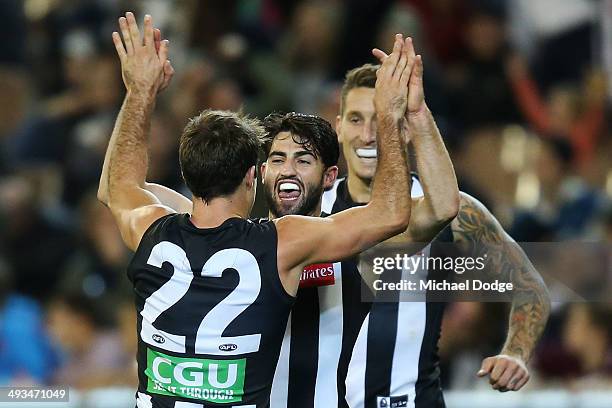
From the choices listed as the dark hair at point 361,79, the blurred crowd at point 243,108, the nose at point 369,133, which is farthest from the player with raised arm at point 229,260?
the blurred crowd at point 243,108

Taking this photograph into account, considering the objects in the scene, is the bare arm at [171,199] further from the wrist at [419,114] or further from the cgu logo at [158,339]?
the wrist at [419,114]

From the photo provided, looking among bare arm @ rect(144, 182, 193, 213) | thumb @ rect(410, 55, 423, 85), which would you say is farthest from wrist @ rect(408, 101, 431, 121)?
bare arm @ rect(144, 182, 193, 213)

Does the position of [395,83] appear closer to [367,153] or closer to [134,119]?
[367,153]

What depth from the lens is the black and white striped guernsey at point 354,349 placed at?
16.3 ft

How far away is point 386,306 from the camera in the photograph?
17.0ft

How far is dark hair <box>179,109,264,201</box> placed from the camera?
4.44m

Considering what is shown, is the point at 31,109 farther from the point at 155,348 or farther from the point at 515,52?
the point at 155,348

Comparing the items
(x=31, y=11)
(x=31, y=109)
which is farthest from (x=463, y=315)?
(x=31, y=11)

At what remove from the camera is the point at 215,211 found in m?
4.50

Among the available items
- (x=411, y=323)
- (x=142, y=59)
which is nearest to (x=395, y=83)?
(x=142, y=59)

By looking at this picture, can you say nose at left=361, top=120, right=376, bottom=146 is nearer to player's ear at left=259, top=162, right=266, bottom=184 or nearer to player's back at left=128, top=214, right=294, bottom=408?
player's ear at left=259, top=162, right=266, bottom=184

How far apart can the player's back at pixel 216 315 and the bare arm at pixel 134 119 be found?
49cm

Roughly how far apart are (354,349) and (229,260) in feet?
3.17

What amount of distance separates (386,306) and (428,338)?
0.24 metres
